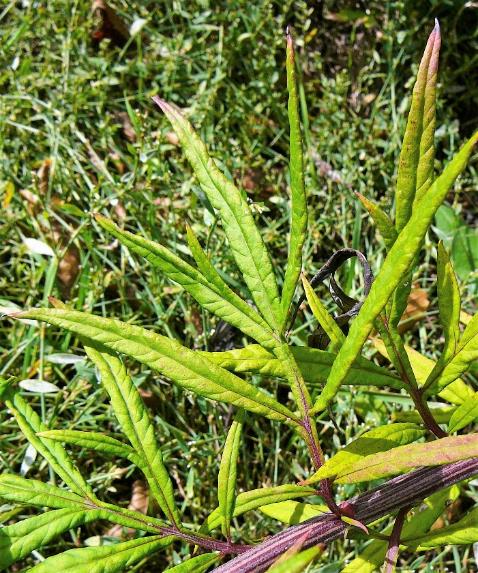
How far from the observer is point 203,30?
2.69 m

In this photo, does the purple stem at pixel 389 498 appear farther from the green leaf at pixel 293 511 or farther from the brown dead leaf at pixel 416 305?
the brown dead leaf at pixel 416 305

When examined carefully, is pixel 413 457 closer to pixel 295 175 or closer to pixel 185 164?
pixel 295 175

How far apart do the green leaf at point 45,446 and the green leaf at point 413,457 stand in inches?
18.4

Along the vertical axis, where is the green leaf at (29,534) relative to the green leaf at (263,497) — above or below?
below

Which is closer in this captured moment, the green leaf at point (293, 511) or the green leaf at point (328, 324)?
the green leaf at point (328, 324)

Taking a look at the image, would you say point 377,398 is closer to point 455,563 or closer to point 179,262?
point 455,563

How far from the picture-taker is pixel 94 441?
123cm

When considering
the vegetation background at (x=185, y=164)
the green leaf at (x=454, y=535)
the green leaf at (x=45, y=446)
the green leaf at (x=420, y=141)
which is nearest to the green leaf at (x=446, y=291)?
the green leaf at (x=420, y=141)

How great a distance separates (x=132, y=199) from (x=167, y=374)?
4.34 ft

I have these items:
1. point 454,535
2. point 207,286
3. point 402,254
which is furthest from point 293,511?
point 402,254

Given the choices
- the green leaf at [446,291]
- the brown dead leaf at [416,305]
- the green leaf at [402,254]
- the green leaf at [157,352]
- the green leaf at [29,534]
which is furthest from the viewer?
the brown dead leaf at [416,305]

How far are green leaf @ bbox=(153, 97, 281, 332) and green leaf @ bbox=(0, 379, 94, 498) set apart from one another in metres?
0.44

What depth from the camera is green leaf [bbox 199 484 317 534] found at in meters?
1.10

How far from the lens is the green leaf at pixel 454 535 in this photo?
1.23 m
